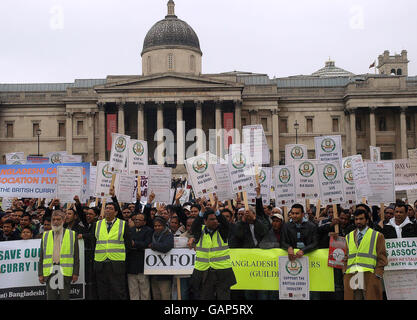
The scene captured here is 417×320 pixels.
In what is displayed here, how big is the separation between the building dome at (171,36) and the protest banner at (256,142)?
51.1 m

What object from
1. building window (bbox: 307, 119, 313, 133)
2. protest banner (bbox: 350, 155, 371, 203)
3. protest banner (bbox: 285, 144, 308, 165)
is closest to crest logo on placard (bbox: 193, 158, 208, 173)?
protest banner (bbox: 350, 155, 371, 203)

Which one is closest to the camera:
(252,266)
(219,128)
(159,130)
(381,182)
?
(252,266)

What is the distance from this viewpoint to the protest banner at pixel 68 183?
14884 mm

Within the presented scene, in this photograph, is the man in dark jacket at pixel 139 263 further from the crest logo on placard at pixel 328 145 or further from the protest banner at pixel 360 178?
the protest banner at pixel 360 178

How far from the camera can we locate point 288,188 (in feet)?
49.3

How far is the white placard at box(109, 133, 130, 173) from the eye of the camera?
588 inches

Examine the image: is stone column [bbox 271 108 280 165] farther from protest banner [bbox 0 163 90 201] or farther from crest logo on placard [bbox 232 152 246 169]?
crest logo on placard [bbox 232 152 246 169]

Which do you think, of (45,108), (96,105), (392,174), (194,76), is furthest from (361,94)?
(392,174)

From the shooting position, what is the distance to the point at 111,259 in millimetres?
A: 11797

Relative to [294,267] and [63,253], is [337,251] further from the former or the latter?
[63,253]

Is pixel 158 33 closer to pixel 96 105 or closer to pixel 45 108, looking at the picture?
pixel 96 105

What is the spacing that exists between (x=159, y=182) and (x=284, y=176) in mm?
3890

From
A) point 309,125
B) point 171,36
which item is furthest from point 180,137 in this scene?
point 309,125

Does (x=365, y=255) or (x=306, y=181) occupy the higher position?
(x=306, y=181)
